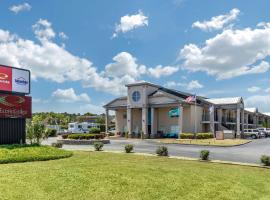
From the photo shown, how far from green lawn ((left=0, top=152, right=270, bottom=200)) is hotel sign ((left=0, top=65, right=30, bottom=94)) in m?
9.44

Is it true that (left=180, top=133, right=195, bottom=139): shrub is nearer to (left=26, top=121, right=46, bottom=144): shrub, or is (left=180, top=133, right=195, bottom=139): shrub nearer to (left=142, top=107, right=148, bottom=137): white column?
(left=142, top=107, right=148, bottom=137): white column

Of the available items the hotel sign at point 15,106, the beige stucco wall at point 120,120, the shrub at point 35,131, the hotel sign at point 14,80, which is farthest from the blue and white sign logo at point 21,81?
the beige stucco wall at point 120,120

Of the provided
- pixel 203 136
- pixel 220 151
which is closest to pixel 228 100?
pixel 203 136

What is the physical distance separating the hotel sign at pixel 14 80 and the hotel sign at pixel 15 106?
581 millimetres

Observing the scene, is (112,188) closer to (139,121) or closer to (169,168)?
(169,168)

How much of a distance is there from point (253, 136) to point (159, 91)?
58.1ft

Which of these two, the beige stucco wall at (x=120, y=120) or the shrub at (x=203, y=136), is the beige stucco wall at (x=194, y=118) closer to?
the shrub at (x=203, y=136)

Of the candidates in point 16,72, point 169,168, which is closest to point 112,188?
point 169,168

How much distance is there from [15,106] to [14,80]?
1.94 m

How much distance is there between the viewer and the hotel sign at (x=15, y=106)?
70.3 ft

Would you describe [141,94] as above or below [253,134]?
above

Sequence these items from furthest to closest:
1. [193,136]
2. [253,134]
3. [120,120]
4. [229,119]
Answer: [229,119] < [120,120] < [253,134] < [193,136]

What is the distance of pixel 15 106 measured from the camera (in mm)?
22188

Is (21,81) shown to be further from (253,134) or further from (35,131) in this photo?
(253,134)
